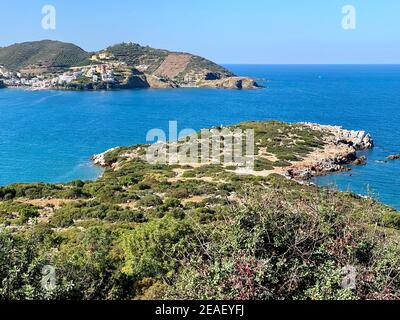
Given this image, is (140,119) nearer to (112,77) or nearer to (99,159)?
(99,159)

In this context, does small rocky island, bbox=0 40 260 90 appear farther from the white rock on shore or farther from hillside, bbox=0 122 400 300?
hillside, bbox=0 122 400 300

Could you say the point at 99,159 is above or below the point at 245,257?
below

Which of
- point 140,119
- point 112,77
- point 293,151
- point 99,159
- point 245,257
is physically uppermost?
point 112,77

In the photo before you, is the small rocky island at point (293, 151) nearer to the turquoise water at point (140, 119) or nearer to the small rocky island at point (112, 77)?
the turquoise water at point (140, 119)

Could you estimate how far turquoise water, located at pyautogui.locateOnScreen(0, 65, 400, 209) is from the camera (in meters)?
47.9

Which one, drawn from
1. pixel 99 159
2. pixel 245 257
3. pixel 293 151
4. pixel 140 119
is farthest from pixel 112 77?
pixel 245 257

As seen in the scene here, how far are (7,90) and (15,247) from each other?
153 m

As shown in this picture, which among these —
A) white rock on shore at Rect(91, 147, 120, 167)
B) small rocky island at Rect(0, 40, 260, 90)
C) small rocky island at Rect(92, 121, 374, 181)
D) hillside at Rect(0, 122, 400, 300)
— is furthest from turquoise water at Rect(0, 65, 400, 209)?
hillside at Rect(0, 122, 400, 300)

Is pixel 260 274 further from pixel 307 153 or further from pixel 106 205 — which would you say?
pixel 307 153

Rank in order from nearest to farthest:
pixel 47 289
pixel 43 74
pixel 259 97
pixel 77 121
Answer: pixel 47 289 → pixel 77 121 → pixel 259 97 → pixel 43 74

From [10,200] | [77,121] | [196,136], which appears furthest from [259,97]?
[10,200]

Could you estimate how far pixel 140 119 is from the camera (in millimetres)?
92375

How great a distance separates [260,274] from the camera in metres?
6.81

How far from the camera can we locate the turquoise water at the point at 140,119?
47.9 m
